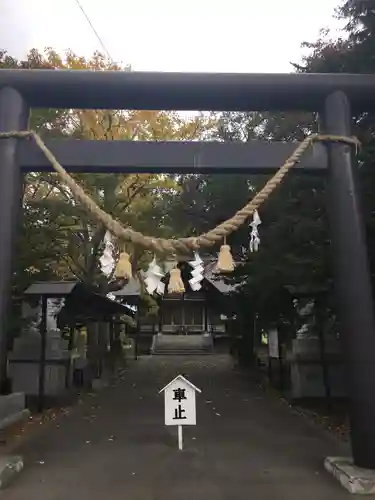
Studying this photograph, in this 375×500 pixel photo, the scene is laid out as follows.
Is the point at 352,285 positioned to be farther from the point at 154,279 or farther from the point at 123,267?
the point at 123,267

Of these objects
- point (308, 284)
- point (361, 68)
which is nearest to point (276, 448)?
point (308, 284)

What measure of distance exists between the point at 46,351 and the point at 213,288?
79.8 feet

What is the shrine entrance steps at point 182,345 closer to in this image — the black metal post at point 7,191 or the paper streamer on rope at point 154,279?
the paper streamer on rope at point 154,279

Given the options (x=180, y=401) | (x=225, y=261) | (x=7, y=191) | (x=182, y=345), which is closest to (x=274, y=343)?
(x=180, y=401)

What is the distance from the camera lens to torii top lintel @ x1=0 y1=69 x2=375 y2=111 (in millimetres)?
6199

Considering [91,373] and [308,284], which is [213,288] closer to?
[91,373]

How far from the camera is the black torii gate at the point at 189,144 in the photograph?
19.5 feet

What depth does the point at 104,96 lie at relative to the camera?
251 inches

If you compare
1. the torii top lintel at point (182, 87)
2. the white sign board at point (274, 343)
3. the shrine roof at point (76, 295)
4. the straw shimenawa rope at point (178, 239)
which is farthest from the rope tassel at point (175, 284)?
the white sign board at point (274, 343)

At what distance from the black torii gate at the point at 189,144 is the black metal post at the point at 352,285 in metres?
0.01

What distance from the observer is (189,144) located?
6.27 metres

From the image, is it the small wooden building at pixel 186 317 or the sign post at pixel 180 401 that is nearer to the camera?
the sign post at pixel 180 401

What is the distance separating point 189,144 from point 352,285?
8.39 ft

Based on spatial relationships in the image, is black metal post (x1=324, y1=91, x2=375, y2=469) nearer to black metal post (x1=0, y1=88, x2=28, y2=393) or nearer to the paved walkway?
the paved walkway
